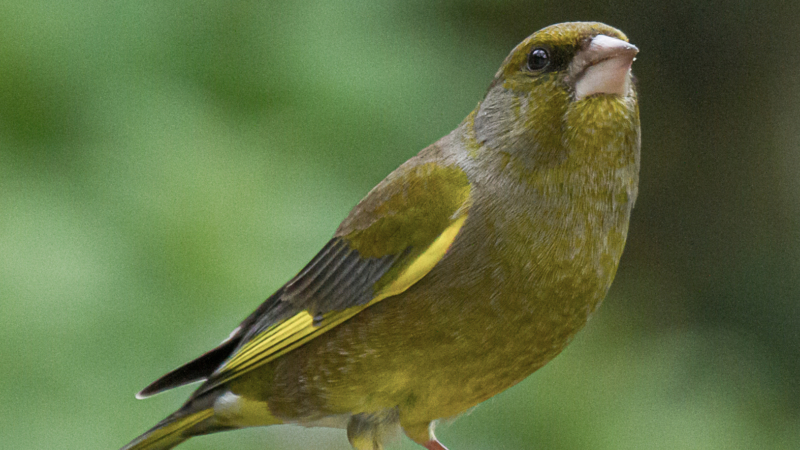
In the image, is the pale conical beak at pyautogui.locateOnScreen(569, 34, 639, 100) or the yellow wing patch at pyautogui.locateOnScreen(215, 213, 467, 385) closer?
the pale conical beak at pyautogui.locateOnScreen(569, 34, 639, 100)

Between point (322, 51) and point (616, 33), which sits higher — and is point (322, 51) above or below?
above

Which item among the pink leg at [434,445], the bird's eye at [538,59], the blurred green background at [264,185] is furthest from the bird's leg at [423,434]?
the bird's eye at [538,59]

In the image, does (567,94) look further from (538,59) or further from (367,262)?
(367,262)

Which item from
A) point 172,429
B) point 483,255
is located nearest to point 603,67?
point 483,255

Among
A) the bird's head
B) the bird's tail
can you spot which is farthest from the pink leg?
the bird's head

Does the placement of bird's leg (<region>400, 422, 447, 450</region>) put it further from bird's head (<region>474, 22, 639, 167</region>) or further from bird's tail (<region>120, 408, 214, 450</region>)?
bird's head (<region>474, 22, 639, 167</region>)

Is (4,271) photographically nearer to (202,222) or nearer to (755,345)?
(202,222)

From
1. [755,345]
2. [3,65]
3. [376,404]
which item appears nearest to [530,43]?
[376,404]

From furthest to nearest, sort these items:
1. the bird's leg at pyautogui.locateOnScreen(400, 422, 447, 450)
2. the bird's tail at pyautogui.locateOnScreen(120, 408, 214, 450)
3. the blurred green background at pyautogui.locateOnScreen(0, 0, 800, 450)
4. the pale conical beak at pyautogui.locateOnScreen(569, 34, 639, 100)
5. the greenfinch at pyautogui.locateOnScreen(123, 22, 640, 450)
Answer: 1. the blurred green background at pyautogui.locateOnScreen(0, 0, 800, 450)
2. the bird's tail at pyautogui.locateOnScreen(120, 408, 214, 450)
3. the bird's leg at pyautogui.locateOnScreen(400, 422, 447, 450)
4. the greenfinch at pyautogui.locateOnScreen(123, 22, 640, 450)
5. the pale conical beak at pyautogui.locateOnScreen(569, 34, 639, 100)
